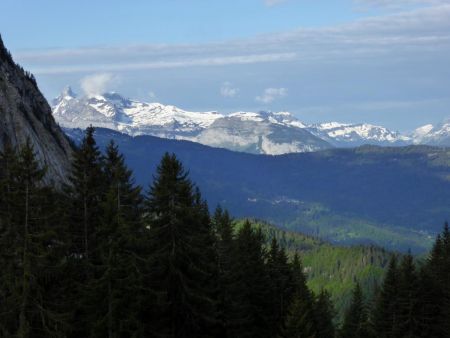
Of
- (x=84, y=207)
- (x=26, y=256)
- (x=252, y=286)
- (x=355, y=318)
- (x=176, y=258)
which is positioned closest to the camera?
(x=26, y=256)

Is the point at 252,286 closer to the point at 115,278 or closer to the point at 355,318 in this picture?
the point at 115,278

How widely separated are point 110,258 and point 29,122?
6048 cm

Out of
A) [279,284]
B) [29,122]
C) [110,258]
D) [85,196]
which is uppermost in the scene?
[29,122]

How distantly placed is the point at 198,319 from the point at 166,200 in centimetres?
917

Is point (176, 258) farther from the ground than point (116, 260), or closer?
closer

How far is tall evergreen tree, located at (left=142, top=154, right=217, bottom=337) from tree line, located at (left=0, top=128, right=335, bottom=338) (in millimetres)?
78

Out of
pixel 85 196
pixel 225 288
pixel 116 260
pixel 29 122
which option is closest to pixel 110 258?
pixel 116 260

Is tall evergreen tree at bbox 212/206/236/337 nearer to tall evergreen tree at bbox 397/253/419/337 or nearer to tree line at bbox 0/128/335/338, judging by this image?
tree line at bbox 0/128/335/338

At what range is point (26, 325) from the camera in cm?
3962

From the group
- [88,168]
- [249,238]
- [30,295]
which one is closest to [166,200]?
[88,168]

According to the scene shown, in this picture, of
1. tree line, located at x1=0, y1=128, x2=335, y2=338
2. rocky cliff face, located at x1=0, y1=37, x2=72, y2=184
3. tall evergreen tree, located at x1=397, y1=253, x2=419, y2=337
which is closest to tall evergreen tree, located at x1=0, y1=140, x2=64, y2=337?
tree line, located at x1=0, y1=128, x2=335, y2=338

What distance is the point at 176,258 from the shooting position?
51531mm

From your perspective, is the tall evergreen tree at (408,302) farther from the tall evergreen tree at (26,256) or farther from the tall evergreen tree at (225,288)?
the tall evergreen tree at (26,256)

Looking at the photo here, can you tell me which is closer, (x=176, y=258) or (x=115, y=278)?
(x=115, y=278)
